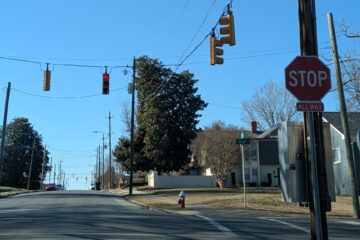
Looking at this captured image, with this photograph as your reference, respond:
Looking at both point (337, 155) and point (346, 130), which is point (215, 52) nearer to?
point (346, 130)

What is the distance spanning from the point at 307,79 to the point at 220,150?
165 ft

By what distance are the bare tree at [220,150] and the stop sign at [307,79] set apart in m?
49.7

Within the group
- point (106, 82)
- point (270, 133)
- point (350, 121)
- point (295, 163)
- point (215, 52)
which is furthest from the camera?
point (270, 133)

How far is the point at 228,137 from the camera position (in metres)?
58.3

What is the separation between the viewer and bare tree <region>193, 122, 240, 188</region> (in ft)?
189

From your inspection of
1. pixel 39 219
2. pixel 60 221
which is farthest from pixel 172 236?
pixel 39 219

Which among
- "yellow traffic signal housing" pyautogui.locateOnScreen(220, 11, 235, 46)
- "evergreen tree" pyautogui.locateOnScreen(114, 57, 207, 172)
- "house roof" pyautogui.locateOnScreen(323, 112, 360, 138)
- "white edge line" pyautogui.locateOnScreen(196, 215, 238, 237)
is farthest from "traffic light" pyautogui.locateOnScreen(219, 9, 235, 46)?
"evergreen tree" pyautogui.locateOnScreen(114, 57, 207, 172)

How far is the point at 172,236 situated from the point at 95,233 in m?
2.08

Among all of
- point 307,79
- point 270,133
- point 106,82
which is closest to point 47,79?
point 106,82

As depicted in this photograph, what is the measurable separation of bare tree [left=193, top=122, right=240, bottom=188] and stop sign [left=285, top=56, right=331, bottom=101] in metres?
49.7

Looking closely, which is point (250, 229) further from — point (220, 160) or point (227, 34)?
point (220, 160)

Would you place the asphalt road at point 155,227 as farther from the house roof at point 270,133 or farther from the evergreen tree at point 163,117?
the house roof at point 270,133

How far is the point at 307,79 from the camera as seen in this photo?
25.0 feet

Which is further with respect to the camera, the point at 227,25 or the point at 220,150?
the point at 220,150
